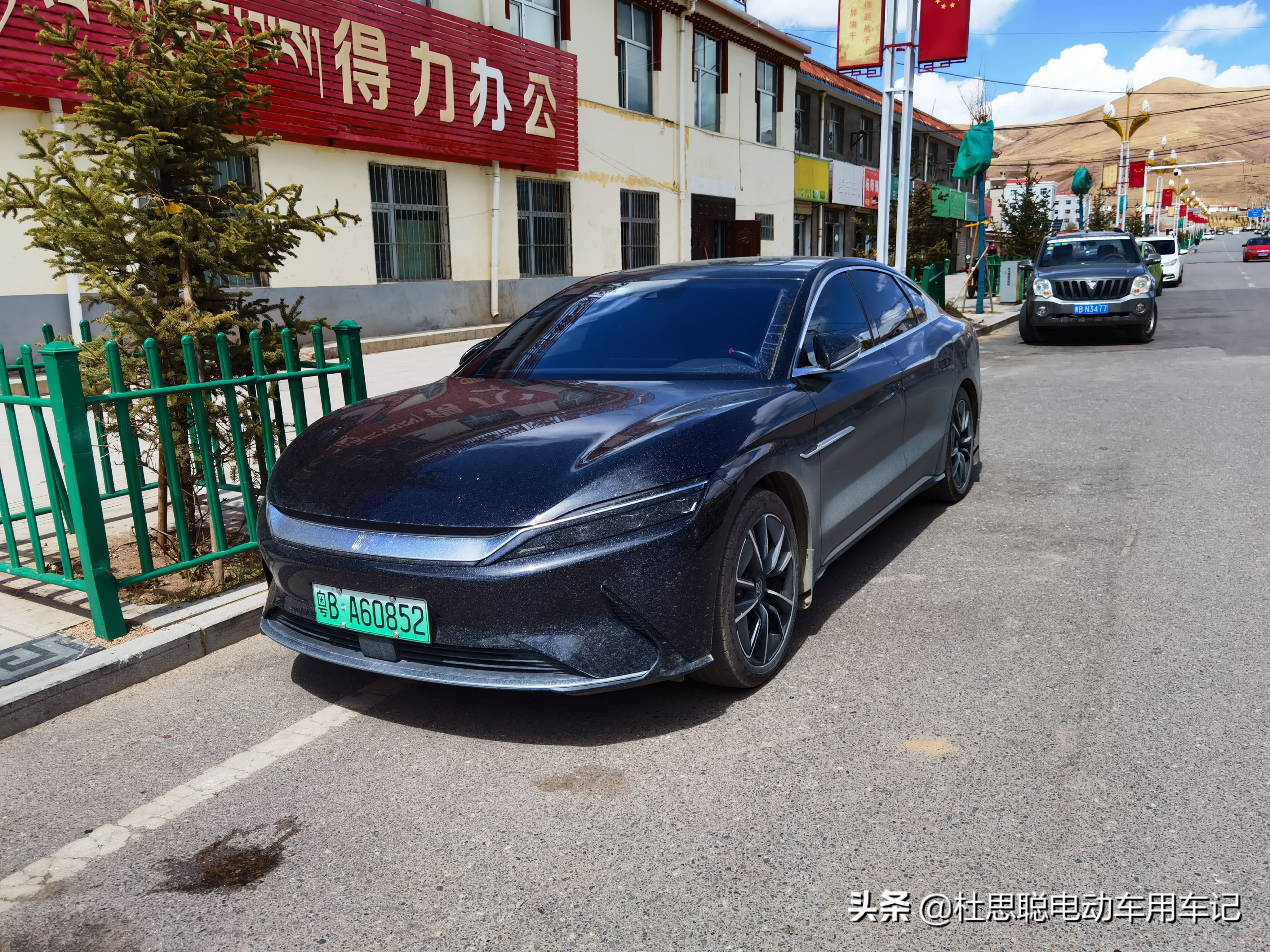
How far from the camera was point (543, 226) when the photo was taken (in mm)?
19500

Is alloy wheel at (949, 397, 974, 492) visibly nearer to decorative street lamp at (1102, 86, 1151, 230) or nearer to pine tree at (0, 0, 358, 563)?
pine tree at (0, 0, 358, 563)

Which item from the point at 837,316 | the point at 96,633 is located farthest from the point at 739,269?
the point at 96,633

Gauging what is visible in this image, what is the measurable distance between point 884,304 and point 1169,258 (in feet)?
109

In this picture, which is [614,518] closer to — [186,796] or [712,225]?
[186,796]

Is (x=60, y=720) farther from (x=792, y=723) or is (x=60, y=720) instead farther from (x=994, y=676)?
(x=994, y=676)

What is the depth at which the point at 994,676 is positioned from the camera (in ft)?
12.4

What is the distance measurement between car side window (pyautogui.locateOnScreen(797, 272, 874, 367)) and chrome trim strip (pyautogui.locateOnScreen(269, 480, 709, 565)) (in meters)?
1.24

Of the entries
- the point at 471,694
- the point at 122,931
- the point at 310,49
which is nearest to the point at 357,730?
the point at 471,694

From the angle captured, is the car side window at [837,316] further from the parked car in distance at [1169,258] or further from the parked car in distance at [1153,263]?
the parked car in distance at [1169,258]

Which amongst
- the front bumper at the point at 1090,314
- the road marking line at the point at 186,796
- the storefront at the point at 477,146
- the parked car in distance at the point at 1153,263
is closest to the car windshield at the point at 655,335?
the road marking line at the point at 186,796

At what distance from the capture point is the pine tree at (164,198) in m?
4.56

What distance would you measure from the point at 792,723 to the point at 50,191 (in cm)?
399

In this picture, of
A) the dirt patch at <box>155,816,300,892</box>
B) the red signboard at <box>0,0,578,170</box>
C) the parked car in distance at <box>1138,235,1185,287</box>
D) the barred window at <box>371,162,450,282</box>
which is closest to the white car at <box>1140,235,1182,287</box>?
the parked car in distance at <box>1138,235,1185,287</box>

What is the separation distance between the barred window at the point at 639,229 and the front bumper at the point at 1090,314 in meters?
8.66
